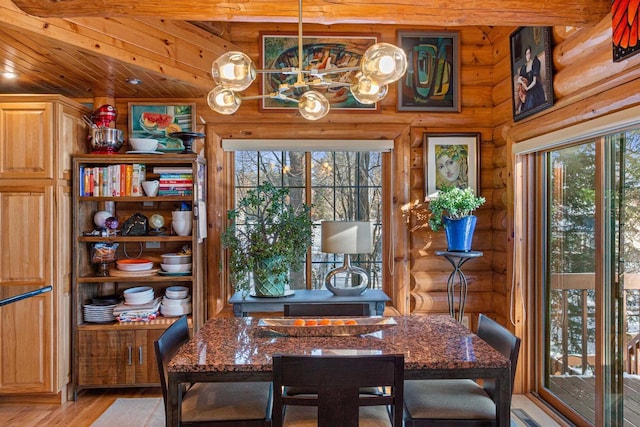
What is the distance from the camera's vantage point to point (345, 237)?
11.0 ft

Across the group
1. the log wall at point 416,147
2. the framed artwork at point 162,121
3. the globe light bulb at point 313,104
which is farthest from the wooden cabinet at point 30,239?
the globe light bulb at point 313,104

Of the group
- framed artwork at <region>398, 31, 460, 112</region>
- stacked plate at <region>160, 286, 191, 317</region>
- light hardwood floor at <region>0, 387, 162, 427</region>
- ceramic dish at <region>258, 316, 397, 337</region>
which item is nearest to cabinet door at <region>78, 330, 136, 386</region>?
light hardwood floor at <region>0, 387, 162, 427</region>

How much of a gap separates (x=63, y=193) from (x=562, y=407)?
152 inches

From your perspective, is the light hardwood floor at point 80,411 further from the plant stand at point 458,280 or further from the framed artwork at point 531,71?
the framed artwork at point 531,71

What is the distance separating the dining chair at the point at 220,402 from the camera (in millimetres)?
1962

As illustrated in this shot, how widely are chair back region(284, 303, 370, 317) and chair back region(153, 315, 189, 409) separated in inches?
24.2

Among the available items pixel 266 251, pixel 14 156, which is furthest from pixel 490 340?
pixel 14 156

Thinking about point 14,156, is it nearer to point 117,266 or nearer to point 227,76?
point 117,266

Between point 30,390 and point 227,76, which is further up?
point 227,76

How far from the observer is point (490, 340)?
2332mm

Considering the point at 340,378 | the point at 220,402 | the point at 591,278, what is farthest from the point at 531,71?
the point at 220,402

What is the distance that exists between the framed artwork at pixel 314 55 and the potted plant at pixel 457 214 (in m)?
0.99

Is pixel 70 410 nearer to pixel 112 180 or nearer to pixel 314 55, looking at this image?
pixel 112 180

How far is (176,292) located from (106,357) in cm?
69
